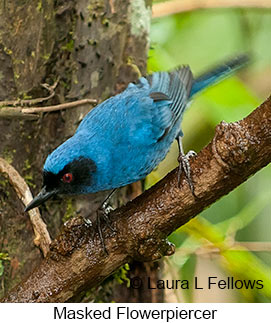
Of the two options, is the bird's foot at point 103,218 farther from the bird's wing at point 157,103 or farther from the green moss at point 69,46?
the green moss at point 69,46

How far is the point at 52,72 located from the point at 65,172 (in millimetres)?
928

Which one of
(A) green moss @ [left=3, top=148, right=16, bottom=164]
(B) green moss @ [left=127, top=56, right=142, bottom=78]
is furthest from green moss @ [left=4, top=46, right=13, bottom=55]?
(B) green moss @ [left=127, top=56, right=142, bottom=78]

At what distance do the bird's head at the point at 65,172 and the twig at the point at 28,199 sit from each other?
22 cm

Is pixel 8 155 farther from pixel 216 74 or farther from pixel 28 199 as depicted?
pixel 216 74

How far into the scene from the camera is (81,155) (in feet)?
9.57

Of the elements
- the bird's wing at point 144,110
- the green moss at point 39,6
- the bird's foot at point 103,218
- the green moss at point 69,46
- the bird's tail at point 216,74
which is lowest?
the bird's foot at point 103,218

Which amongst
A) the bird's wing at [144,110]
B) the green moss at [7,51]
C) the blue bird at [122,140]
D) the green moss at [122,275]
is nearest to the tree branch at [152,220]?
the blue bird at [122,140]

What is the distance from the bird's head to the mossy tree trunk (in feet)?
1.65

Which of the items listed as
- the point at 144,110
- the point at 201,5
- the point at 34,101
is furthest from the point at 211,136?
the point at 34,101

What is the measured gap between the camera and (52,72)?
355 centimetres

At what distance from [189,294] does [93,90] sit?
5.08ft

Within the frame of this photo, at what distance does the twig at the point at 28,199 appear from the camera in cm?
306

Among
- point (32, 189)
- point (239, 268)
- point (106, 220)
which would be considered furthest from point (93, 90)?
point (239, 268)

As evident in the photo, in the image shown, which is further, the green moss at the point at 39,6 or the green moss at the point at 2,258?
the green moss at the point at 39,6
